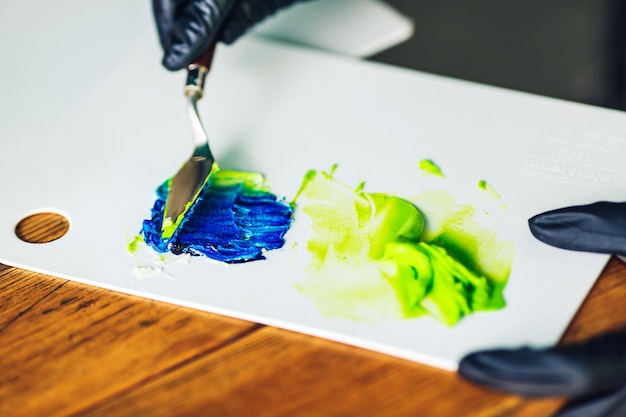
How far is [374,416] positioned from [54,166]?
1.64 feet

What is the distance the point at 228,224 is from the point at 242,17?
1.13 ft

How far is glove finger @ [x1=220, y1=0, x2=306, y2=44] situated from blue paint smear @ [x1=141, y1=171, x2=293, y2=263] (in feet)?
0.84

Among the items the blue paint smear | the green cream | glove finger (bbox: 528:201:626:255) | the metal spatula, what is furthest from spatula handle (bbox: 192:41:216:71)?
glove finger (bbox: 528:201:626:255)

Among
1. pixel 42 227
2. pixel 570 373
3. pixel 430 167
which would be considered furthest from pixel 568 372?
pixel 42 227

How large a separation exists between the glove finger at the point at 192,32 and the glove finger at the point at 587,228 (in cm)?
46

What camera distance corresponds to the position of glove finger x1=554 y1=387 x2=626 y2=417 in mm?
635

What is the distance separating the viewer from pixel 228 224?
810 mm

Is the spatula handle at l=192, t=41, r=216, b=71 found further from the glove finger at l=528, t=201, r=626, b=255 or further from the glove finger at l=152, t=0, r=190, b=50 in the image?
the glove finger at l=528, t=201, r=626, b=255

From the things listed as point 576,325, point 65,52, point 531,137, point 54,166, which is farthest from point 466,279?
point 65,52

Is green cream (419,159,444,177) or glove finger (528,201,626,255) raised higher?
green cream (419,159,444,177)

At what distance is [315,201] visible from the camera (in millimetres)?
826

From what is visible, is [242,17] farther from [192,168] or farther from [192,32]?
[192,168]

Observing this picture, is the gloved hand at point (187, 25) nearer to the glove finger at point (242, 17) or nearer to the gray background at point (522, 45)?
the glove finger at point (242, 17)

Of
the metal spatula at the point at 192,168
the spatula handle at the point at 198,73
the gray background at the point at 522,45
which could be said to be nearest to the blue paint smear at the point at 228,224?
the metal spatula at the point at 192,168
